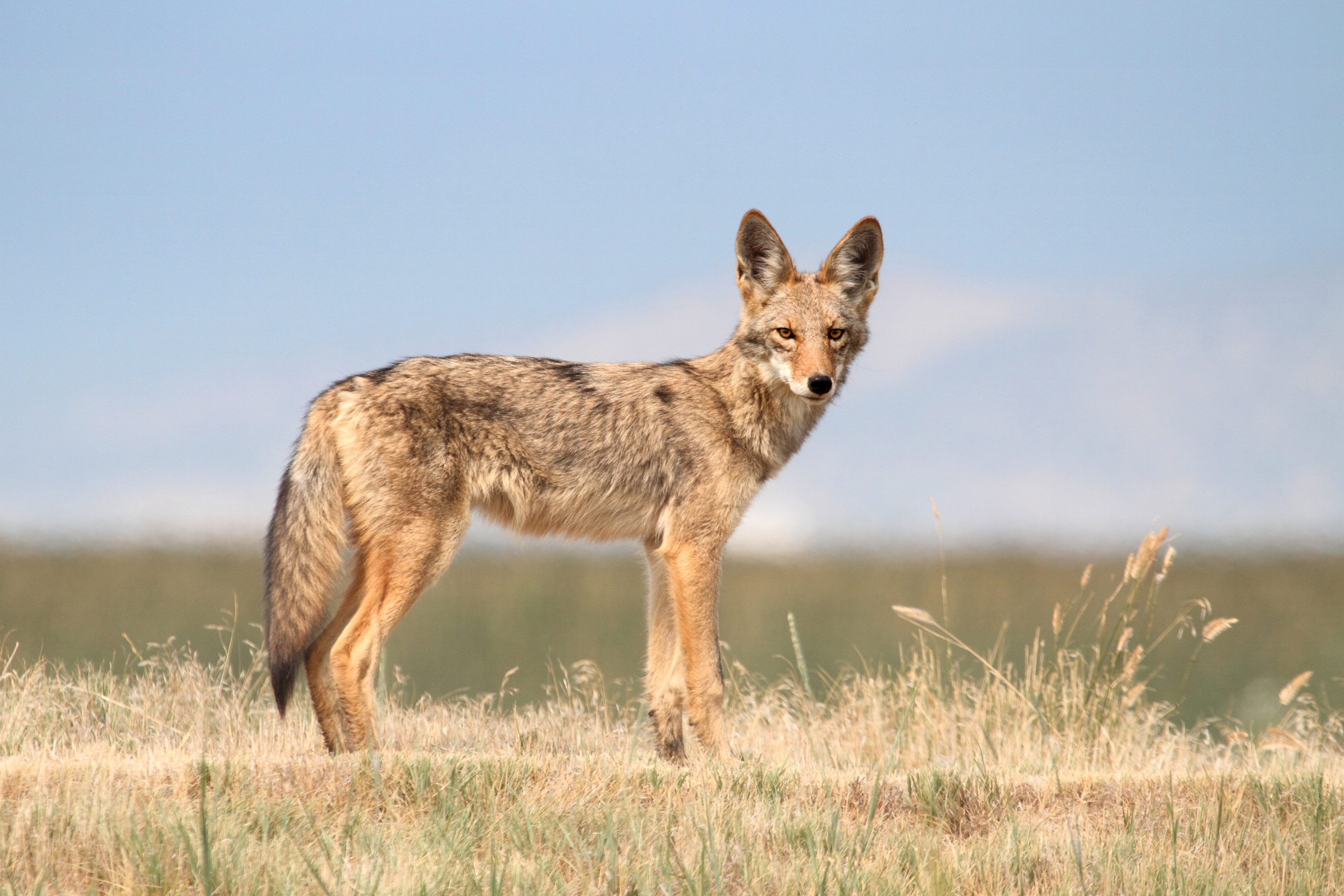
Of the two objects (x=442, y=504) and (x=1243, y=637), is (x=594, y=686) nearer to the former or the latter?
(x=442, y=504)

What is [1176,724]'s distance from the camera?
7.69m

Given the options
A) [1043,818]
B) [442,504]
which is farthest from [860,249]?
[1043,818]

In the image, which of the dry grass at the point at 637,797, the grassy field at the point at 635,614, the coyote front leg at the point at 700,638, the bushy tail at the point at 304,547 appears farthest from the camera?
the grassy field at the point at 635,614

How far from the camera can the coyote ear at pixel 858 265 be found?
568 centimetres

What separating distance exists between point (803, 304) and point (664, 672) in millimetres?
1997

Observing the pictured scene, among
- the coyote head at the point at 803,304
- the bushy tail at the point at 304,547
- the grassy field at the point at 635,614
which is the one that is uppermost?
the coyote head at the point at 803,304

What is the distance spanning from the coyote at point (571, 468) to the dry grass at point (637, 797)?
528 millimetres

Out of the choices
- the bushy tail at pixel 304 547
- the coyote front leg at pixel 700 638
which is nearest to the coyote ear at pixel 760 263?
the coyote front leg at pixel 700 638

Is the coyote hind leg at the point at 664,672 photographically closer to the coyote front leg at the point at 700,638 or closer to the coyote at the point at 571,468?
the coyote at the point at 571,468

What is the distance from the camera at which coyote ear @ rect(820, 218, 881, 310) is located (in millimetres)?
5684

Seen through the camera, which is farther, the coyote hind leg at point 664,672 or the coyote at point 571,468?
the coyote hind leg at point 664,672

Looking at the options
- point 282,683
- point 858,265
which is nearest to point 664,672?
point 282,683

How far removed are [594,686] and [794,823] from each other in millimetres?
3093

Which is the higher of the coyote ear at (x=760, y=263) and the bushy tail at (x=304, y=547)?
the coyote ear at (x=760, y=263)
